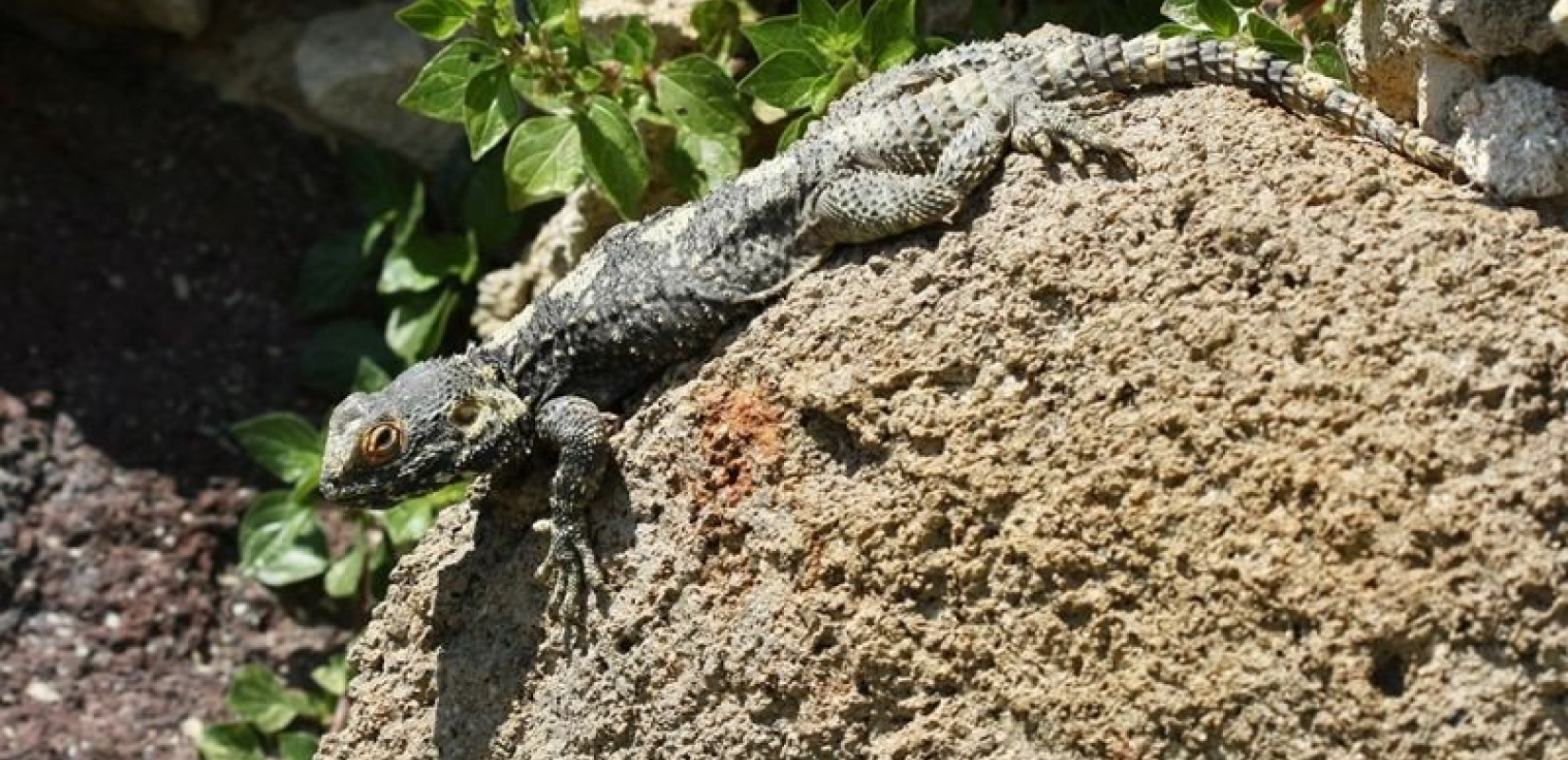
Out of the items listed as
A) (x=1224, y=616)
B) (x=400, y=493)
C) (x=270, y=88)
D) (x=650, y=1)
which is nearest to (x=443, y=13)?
(x=650, y=1)

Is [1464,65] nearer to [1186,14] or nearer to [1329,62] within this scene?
[1329,62]

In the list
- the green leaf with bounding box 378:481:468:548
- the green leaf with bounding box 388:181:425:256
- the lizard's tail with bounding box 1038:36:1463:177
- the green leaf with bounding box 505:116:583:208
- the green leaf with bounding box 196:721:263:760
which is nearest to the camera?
the lizard's tail with bounding box 1038:36:1463:177

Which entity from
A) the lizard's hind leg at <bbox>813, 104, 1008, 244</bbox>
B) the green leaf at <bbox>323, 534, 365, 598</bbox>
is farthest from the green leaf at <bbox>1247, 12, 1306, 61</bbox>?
the green leaf at <bbox>323, 534, 365, 598</bbox>

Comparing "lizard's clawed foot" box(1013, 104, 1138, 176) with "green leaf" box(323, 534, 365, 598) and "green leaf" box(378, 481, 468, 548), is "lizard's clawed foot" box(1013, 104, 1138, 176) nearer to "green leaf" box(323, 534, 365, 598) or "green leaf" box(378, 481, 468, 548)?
"green leaf" box(378, 481, 468, 548)

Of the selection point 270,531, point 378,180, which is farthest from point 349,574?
point 378,180

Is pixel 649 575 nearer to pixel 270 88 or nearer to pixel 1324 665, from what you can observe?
pixel 1324 665

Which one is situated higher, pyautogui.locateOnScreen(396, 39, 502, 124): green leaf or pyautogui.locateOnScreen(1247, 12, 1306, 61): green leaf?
pyautogui.locateOnScreen(1247, 12, 1306, 61): green leaf

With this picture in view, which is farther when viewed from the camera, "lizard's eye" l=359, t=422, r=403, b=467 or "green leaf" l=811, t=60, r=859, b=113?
"green leaf" l=811, t=60, r=859, b=113
